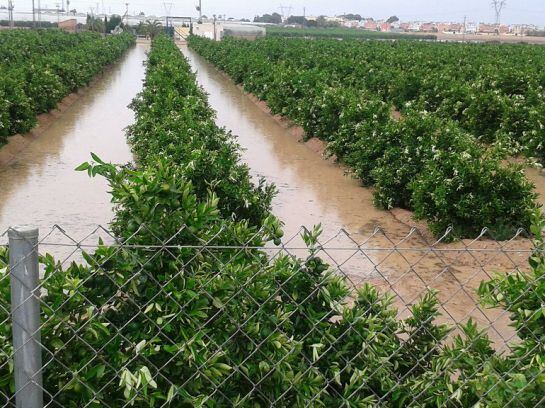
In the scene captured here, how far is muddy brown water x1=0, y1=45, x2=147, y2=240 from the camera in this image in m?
10.1

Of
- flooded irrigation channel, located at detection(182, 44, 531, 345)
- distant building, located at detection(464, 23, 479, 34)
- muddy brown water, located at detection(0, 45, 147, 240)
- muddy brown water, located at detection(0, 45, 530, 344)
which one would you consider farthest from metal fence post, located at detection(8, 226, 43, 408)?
distant building, located at detection(464, 23, 479, 34)

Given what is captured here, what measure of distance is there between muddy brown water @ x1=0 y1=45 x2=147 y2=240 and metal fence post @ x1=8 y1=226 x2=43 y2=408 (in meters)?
7.04

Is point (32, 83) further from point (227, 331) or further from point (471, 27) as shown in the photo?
point (471, 27)

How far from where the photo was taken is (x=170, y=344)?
2807 millimetres

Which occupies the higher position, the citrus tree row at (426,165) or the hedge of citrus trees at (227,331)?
the hedge of citrus trees at (227,331)

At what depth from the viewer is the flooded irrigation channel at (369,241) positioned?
5384mm

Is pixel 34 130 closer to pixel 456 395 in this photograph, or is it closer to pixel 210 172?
pixel 210 172

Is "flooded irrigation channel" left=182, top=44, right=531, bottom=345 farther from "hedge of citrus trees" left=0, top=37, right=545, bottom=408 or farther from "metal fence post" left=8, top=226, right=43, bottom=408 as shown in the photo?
"metal fence post" left=8, top=226, right=43, bottom=408

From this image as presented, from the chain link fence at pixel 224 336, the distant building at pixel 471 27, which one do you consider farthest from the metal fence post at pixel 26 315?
the distant building at pixel 471 27

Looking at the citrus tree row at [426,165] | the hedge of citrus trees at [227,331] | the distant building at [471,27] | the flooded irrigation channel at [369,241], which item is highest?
the distant building at [471,27]

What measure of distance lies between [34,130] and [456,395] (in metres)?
16.2

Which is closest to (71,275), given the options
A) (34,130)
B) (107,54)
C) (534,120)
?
(534,120)

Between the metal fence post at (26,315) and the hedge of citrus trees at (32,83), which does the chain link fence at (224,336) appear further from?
the hedge of citrus trees at (32,83)

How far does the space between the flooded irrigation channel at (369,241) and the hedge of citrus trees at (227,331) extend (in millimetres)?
179
